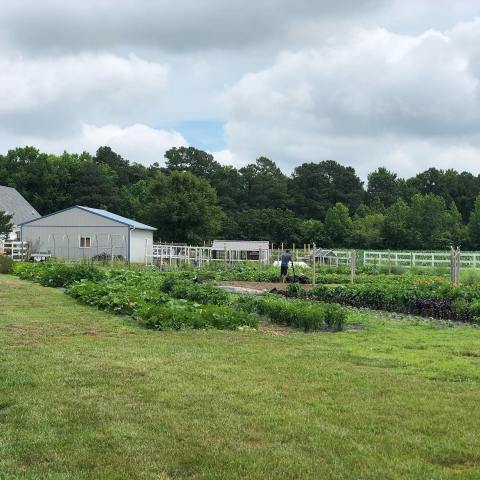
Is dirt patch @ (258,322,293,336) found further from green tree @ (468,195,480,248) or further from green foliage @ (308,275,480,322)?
green tree @ (468,195,480,248)

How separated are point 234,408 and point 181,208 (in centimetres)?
5925

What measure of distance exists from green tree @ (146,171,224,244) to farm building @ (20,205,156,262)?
1396 cm

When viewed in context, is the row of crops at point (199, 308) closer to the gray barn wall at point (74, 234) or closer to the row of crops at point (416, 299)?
the row of crops at point (416, 299)

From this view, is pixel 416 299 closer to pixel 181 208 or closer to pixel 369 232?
pixel 181 208

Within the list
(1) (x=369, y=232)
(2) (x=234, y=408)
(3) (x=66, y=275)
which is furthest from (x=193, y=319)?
(1) (x=369, y=232)

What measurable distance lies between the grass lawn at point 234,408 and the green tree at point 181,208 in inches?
2138

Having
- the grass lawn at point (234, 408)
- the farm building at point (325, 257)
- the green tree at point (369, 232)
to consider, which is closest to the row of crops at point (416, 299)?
the grass lawn at point (234, 408)

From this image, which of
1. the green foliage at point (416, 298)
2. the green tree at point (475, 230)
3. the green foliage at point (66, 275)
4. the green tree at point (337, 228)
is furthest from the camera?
the green tree at point (337, 228)

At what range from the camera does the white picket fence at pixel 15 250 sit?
42406 millimetres

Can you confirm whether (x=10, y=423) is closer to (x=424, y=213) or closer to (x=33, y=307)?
(x=33, y=307)

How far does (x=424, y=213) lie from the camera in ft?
257

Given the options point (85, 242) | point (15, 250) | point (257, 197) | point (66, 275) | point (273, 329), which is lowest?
point (273, 329)

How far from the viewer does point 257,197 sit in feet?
333

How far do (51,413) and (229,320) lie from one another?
643cm
